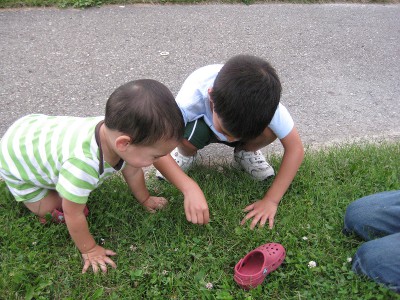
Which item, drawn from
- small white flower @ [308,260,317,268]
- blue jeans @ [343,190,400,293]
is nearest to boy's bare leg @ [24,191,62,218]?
small white flower @ [308,260,317,268]

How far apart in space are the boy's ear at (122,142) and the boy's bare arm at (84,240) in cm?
34

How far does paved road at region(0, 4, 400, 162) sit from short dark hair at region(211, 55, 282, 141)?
1104 mm

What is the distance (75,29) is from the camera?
13.3 feet

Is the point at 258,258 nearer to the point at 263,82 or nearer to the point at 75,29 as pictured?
the point at 263,82

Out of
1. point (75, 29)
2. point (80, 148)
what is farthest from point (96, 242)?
point (75, 29)

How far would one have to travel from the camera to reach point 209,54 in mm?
3936

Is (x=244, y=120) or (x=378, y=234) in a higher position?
(x=244, y=120)

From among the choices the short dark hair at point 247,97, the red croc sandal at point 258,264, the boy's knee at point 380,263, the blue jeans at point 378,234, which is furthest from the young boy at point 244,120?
the boy's knee at point 380,263

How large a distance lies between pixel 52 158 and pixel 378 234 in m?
1.61

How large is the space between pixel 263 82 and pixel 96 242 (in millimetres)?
1120

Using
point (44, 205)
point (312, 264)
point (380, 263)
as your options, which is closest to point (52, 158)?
point (44, 205)

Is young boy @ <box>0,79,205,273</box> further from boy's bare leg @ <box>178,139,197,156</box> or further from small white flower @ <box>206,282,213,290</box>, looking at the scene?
small white flower @ <box>206,282,213,290</box>

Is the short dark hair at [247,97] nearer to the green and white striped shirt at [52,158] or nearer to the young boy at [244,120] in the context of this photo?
the young boy at [244,120]

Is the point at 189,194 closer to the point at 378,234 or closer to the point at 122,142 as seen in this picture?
the point at 122,142
